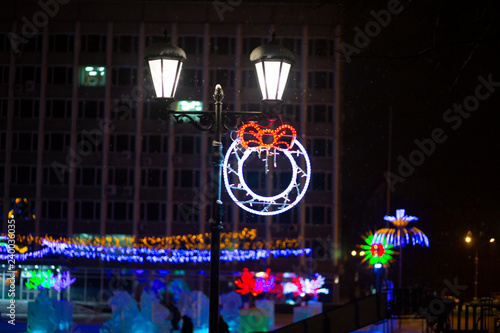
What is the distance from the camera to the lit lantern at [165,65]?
7.52 meters

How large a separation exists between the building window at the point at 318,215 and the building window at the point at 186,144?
8.59 meters

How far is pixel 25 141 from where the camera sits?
45.1 metres

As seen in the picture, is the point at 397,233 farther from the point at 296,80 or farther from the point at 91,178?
the point at 91,178

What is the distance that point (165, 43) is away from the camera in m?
7.62

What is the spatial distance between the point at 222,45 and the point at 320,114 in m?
8.13

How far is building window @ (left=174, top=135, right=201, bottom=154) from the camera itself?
146ft

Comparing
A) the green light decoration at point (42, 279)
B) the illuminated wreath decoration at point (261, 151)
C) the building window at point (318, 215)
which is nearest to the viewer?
the illuminated wreath decoration at point (261, 151)

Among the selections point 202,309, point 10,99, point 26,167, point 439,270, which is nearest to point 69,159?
point 26,167

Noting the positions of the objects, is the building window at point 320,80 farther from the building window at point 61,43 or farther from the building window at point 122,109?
the building window at point 61,43

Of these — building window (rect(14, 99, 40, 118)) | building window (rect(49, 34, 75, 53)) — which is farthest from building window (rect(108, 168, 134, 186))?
building window (rect(49, 34, 75, 53))

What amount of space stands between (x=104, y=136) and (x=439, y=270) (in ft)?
78.8

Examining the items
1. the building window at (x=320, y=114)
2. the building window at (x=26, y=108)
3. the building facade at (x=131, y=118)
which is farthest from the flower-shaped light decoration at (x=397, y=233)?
the building window at (x=26, y=108)

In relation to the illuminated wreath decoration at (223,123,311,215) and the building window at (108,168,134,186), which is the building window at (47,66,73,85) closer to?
the building window at (108,168,134,186)

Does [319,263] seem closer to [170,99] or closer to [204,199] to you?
[204,199]
